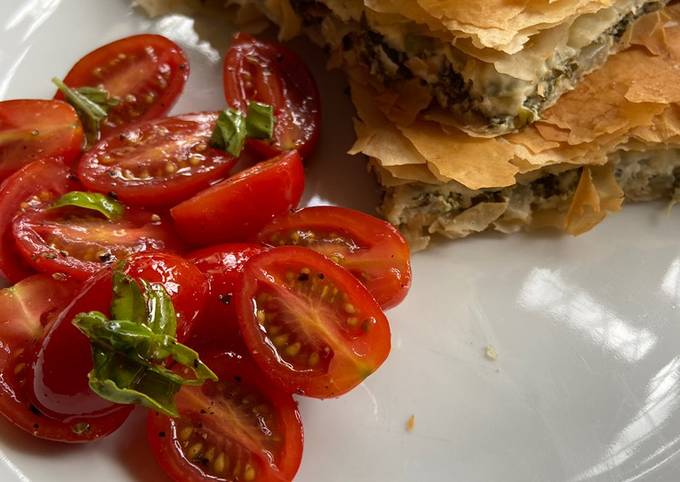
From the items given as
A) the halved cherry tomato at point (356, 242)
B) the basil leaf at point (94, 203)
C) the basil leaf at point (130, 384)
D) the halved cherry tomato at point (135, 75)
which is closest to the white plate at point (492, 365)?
the halved cherry tomato at point (135, 75)

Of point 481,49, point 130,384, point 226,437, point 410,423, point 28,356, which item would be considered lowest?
point 410,423

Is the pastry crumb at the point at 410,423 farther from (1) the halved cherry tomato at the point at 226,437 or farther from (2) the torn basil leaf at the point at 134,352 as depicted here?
(2) the torn basil leaf at the point at 134,352

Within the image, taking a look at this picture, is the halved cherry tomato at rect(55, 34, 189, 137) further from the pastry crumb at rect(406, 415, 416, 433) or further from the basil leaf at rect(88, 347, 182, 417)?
the pastry crumb at rect(406, 415, 416, 433)

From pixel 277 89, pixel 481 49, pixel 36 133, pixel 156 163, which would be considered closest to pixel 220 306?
pixel 156 163

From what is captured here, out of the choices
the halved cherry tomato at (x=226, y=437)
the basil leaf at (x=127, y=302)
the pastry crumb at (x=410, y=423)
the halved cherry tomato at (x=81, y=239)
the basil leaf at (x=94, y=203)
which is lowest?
the pastry crumb at (x=410, y=423)

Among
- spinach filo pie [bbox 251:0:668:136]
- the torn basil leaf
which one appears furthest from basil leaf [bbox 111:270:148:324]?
spinach filo pie [bbox 251:0:668:136]

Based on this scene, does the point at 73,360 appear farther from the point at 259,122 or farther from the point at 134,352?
the point at 259,122
